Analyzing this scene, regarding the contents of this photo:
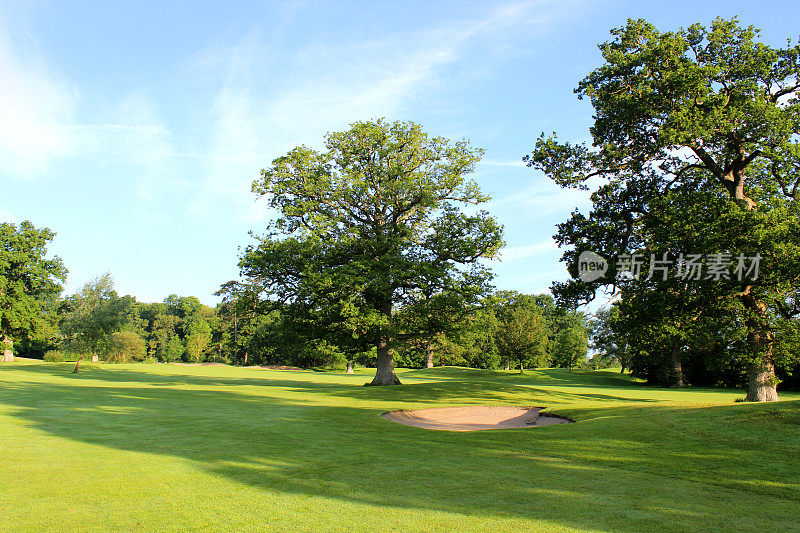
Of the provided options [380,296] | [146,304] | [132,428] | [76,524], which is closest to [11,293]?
[380,296]

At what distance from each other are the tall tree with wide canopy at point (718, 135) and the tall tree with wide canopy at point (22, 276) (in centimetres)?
5820

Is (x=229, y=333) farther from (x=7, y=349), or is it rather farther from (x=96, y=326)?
(x=96, y=326)

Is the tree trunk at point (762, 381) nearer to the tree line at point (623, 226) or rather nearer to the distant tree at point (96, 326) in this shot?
the tree line at point (623, 226)

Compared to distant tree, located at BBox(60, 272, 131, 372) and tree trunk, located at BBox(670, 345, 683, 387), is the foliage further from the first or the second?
tree trunk, located at BBox(670, 345, 683, 387)

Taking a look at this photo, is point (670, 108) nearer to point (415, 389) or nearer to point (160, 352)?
point (415, 389)

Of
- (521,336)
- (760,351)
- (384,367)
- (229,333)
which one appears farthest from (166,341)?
(760,351)

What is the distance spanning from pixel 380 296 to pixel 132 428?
64.5 ft

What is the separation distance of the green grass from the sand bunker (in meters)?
2.71

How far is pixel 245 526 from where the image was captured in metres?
5.57

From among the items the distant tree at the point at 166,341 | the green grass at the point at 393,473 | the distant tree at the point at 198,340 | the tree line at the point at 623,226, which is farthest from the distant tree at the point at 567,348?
the distant tree at the point at 166,341

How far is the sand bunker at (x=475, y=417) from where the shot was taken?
705 inches

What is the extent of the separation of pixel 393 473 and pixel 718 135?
20583 mm

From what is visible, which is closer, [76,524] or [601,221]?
[76,524]

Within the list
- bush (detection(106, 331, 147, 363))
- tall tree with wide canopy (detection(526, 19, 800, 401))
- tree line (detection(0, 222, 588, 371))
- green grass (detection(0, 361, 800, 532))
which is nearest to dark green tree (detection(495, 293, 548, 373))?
tree line (detection(0, 222, 588, 371))
